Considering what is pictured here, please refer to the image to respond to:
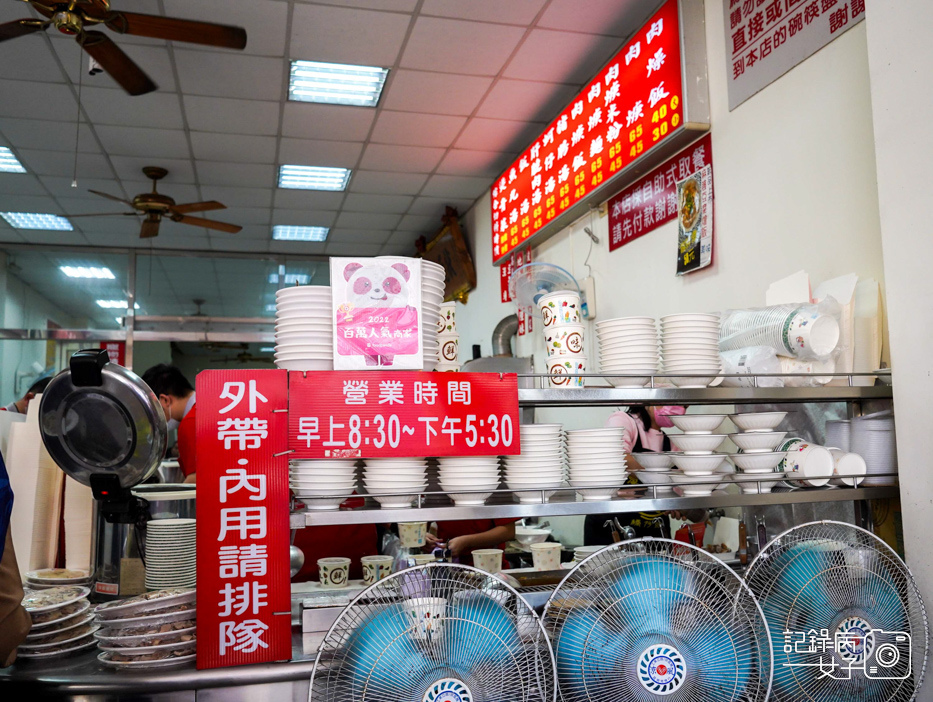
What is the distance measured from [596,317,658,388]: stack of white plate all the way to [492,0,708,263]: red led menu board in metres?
1.62

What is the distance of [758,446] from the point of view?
6.53 ft

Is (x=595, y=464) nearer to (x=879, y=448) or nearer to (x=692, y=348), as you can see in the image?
(x=692, y=348)

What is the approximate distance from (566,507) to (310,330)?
2.55 feet

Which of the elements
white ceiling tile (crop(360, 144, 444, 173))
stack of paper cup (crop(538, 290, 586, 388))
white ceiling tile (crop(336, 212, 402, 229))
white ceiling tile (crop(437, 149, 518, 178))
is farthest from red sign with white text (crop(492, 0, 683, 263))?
white ceiling tile (crop(336, 212, 402, 229))

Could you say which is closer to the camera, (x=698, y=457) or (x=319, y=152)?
(x=698, y=457)

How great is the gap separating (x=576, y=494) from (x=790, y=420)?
3.63 ft

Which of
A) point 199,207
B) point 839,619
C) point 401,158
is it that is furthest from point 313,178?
point 839,619

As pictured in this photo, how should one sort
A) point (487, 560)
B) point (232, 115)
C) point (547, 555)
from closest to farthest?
point (487, 560), point (547, 555), point (232, 115)

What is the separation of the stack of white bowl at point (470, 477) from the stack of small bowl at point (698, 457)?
0.54 meters

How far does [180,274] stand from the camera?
8602 millimetres

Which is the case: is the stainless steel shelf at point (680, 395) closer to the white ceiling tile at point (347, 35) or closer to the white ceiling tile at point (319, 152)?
the white ceiling tile at point (347, 35)

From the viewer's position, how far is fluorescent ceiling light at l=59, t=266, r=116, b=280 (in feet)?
27.1

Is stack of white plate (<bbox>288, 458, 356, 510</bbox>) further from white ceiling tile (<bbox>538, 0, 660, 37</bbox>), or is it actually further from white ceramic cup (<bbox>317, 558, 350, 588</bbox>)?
white ceiling tile (<bbox>538, 0, 660, 37</bbox>)

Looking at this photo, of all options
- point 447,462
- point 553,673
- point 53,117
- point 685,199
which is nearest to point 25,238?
point 53,117
